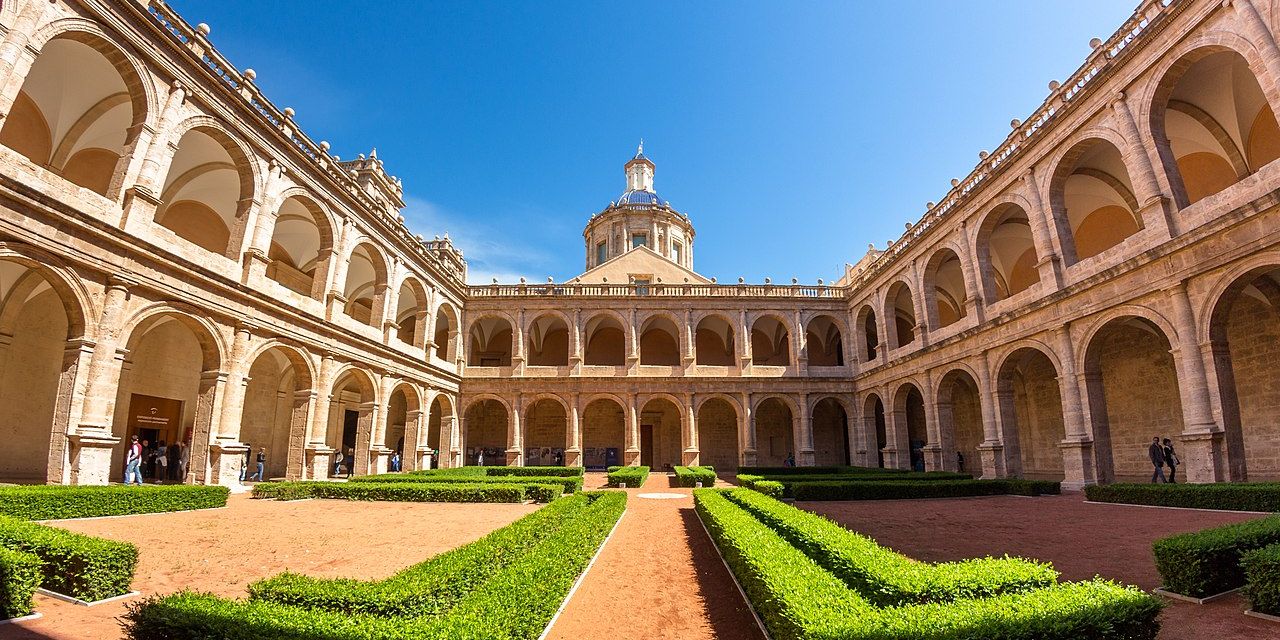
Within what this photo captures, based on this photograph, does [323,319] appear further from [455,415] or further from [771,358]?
[771,358]

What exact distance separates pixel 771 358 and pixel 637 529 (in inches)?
1026

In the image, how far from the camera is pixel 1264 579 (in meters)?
4.41

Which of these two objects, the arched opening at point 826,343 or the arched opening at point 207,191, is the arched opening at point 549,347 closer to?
the arched opening at point 826,343

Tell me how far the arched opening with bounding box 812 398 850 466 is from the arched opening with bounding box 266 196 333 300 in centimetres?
2691

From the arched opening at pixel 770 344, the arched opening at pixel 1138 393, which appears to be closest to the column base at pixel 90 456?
the arched opening at pixel 1138 393

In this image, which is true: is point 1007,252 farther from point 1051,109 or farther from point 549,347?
point 549,347

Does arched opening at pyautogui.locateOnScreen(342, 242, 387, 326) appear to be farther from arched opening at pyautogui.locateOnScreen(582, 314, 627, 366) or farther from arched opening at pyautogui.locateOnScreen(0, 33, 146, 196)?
arched opening at pyautogui.locateOnScreen(582, 314, 627, 366)

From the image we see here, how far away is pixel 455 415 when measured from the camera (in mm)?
28188

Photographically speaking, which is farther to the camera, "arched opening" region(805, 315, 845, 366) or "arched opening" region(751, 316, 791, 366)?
"arched opening" region(751, 316, 791, 366)

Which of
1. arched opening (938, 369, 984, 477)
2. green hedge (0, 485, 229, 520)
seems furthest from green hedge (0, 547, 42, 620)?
arched opening (938, 369, 984, 477)

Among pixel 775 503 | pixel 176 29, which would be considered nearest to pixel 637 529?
pixel 775 503

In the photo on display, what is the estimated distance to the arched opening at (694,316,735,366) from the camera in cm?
3469

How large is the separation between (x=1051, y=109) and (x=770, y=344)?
20.5 m

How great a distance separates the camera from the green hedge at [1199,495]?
30.4 feet
